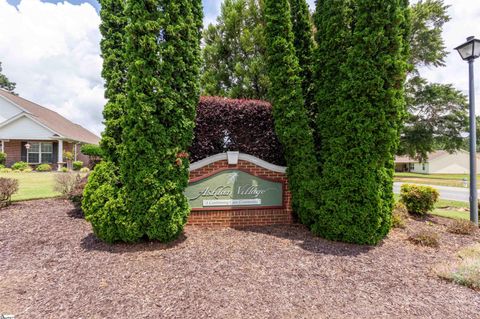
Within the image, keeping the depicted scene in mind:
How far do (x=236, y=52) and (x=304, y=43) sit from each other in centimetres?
895

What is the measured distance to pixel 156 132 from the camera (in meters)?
4.03

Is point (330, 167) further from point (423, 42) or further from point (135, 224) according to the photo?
point (423, 42)

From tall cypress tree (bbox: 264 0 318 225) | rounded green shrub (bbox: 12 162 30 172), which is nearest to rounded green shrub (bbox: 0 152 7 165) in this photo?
rounded green shrub (bbox: 12 162 30 172)

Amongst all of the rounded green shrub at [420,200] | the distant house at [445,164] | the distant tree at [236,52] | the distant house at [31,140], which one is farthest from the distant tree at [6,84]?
the distant house at [445,164]

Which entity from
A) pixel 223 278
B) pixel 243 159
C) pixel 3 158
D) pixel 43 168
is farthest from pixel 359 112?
pixel 3 158

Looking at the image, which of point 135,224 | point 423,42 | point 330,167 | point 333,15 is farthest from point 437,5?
point 135,224

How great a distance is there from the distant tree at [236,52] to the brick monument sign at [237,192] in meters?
7.58

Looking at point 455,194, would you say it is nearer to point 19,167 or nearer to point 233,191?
point 233,191

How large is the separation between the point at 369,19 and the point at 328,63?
3.11ft

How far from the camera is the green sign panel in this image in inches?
201

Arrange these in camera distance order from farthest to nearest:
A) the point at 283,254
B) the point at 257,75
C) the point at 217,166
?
the point at 257,75
the point at 217,166
the point at 283,254

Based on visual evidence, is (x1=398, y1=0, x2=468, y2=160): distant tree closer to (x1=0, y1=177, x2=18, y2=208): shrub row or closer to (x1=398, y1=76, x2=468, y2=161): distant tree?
(x1=398, y1=76, x2=468, y2=161): distant tree

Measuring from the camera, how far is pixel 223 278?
10.1ft

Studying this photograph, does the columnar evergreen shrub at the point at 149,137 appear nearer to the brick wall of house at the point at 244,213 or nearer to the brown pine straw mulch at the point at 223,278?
the brown pine straw mulch at the point at 223,278
